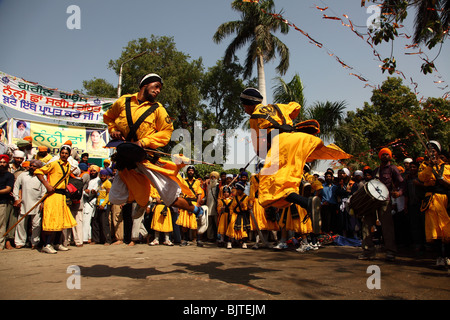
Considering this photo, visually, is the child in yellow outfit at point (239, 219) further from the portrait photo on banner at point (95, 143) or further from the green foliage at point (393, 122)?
the green foliage at point (393, 122)

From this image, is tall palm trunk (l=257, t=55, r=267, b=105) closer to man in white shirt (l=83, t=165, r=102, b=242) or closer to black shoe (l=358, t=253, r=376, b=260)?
man in white shirt (l=83, t=165, r=102, b=242)

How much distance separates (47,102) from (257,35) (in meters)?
14.5

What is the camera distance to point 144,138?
4773 mm

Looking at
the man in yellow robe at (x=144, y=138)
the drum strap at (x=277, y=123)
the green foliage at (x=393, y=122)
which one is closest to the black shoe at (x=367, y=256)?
the drum strap at (x=277, y=123)

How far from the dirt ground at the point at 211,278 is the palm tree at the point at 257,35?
1695 cm

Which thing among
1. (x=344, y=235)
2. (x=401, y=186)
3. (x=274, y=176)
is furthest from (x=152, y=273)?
(x=344, y=235)

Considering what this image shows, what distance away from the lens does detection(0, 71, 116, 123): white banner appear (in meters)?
12.1

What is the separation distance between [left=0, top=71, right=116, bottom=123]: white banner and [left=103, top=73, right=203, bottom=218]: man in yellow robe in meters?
9.17

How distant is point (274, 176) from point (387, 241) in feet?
11.8

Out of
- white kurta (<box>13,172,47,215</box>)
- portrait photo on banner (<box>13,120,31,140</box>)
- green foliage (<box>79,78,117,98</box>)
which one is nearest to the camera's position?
white kurta (<box>13,172,47,215</box>)

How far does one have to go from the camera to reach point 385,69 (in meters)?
5.64

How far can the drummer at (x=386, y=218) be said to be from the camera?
6.78 metres

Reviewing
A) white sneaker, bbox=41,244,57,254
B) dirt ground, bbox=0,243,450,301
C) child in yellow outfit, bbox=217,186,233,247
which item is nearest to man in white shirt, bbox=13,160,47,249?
white sneaker, bbox=41,244,57,254

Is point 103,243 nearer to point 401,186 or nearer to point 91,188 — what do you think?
point 91,188
